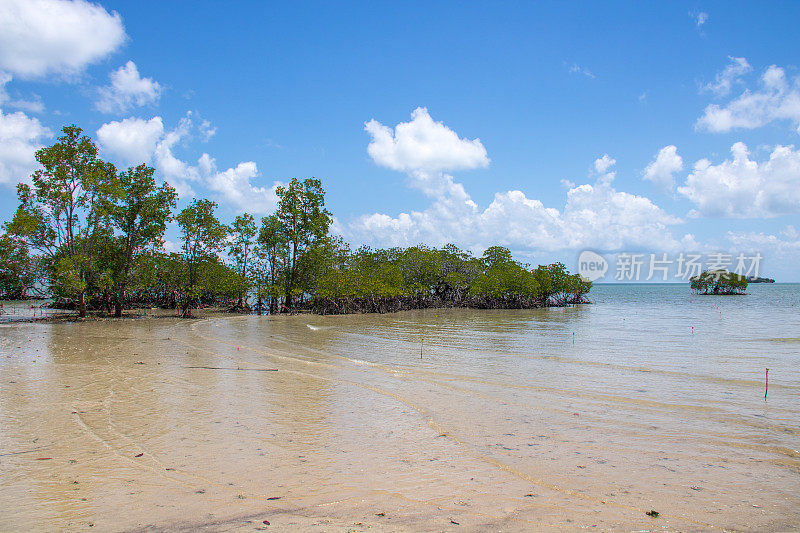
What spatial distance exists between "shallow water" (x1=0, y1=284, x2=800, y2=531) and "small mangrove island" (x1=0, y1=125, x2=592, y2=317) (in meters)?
11.1

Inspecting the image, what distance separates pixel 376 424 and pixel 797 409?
817cm

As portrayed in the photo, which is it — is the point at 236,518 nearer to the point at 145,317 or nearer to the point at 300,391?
the point at 300,391

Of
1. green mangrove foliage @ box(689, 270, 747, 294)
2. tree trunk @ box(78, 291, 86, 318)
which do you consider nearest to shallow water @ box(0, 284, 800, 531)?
tree trunk @ box(78, 291, 86, 318)

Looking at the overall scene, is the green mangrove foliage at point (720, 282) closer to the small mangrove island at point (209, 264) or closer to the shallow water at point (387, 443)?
the small mangrove island at point (209, 264)

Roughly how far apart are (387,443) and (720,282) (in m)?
99.5

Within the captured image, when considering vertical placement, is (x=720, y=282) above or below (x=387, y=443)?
above

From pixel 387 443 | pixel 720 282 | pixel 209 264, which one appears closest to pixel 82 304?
pixel 209 264

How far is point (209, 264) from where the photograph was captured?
3180cm

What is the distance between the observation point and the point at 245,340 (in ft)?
59.0

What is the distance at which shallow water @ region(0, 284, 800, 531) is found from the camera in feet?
14.4

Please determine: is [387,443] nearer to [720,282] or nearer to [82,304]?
[82,304]

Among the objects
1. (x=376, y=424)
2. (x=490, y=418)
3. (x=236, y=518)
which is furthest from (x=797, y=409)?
(x=236, y=518)

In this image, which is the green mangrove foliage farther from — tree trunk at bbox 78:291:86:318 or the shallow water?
tree trunk at bbox 78:291:86:318

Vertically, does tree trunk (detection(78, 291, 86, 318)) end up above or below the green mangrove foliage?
below
